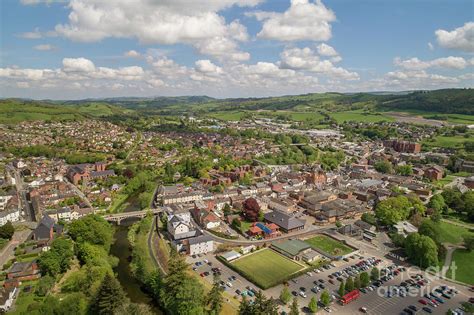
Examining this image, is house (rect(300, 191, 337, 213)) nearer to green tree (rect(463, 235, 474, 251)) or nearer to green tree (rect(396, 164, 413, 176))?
green tree (rect(463, 235, 474, 251))

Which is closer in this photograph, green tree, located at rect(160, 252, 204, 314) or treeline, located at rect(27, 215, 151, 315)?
treeline, located at rect(27, 215, 151, 315)

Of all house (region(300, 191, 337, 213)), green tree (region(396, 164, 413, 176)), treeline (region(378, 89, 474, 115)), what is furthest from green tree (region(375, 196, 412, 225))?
treeline (region(378, 89, 474, 115))

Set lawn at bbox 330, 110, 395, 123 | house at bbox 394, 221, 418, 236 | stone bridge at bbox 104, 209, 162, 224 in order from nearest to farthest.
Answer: house at bbox 394, 221, 418, 236 < stone bridge at bbox 104, 209, 162, 224 < lawn at bbox 330, 110, 395, 123

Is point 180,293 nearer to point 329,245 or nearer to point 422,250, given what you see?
point 329,245

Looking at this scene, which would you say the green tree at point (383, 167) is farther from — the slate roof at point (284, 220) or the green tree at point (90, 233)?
the green tree at point (90, 233)

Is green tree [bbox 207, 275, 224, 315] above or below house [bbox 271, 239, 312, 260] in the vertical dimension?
above

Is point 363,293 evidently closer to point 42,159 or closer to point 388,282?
point 388,282

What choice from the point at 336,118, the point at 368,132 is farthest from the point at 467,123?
the point at 336,118

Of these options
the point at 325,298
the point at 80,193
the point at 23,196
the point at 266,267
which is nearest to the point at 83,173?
the point at 80,193
